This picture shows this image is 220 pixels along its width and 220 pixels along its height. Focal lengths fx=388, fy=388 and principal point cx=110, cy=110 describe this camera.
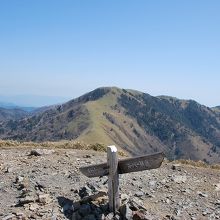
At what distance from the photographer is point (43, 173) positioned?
60.9 ft

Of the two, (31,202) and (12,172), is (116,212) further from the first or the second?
(12,172)

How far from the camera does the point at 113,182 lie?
13.6m

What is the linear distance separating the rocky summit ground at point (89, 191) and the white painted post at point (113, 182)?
26 cm

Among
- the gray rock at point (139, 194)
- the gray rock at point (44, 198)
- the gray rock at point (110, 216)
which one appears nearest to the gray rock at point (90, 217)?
the gray rock at point (110, 216)

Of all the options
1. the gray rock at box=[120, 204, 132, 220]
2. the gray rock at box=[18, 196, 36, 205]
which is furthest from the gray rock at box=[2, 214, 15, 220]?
the gray rock at box=[120, 204, 132, 220]

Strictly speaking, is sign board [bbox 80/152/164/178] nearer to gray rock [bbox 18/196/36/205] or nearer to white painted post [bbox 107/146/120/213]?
white painted post [bbox 107/146/120/213]

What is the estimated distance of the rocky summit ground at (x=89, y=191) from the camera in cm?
1383

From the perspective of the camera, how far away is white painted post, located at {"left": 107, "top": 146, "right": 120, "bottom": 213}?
13500 mm

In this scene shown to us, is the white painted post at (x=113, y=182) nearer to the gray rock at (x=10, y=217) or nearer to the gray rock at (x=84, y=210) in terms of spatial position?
the gray rock at (x=84, y=210)

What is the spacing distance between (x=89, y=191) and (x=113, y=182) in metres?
1.99

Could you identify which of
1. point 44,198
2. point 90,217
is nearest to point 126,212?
point 90,217

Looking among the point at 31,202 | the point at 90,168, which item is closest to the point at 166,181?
the point at 90,168

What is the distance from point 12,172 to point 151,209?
755cm

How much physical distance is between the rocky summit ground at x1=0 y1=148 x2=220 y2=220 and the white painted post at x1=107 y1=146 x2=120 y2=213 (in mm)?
264
